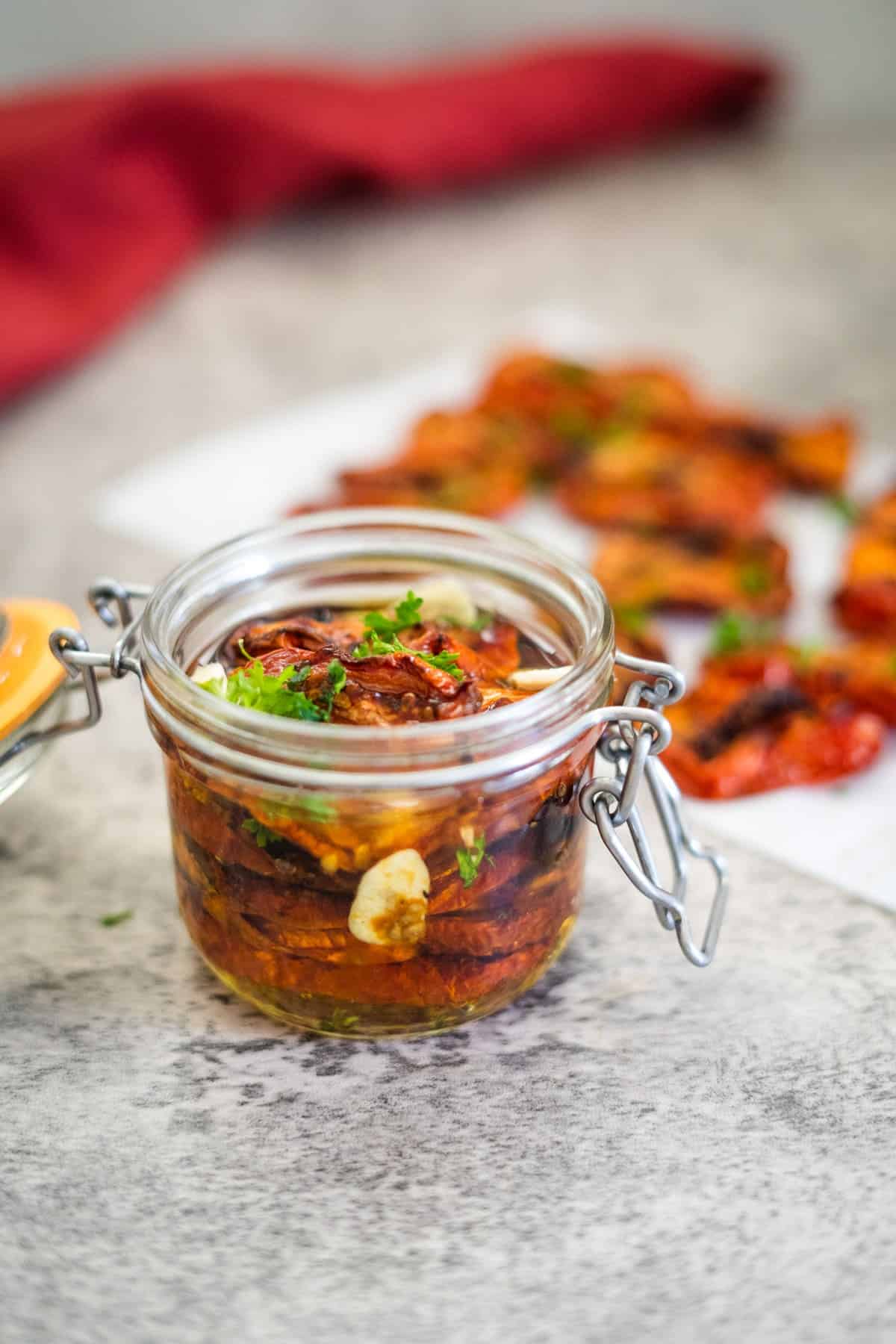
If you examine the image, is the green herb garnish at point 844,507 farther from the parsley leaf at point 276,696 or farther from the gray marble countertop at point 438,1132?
the parsley leaf at point 276,696

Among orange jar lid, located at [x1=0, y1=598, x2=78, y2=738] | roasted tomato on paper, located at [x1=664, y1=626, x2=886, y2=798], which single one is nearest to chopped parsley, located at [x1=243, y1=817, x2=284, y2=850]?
orange jar lid, located at [x1=0, y1=598, x2=78, y2=738]

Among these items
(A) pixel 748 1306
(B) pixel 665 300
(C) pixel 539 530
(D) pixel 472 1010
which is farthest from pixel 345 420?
(A) pixel 748 1306

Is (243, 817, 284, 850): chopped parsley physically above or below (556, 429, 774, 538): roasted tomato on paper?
above

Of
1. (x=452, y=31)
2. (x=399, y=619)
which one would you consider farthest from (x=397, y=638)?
(x=452, y=31)

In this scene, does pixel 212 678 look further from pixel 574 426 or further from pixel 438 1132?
pixel 574 426

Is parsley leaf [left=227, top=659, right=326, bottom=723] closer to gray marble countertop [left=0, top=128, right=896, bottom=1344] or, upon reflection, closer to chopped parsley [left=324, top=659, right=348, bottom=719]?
chopped parsley [left=324, top=659, right=348, bottom=719]

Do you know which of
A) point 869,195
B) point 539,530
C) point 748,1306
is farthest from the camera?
point 869,195

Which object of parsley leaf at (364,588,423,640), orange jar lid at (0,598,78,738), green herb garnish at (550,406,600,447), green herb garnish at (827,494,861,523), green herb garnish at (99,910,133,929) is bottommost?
green herb garnish at (827,494,861,523)

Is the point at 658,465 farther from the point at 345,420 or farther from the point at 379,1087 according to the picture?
the point at 379,1087
